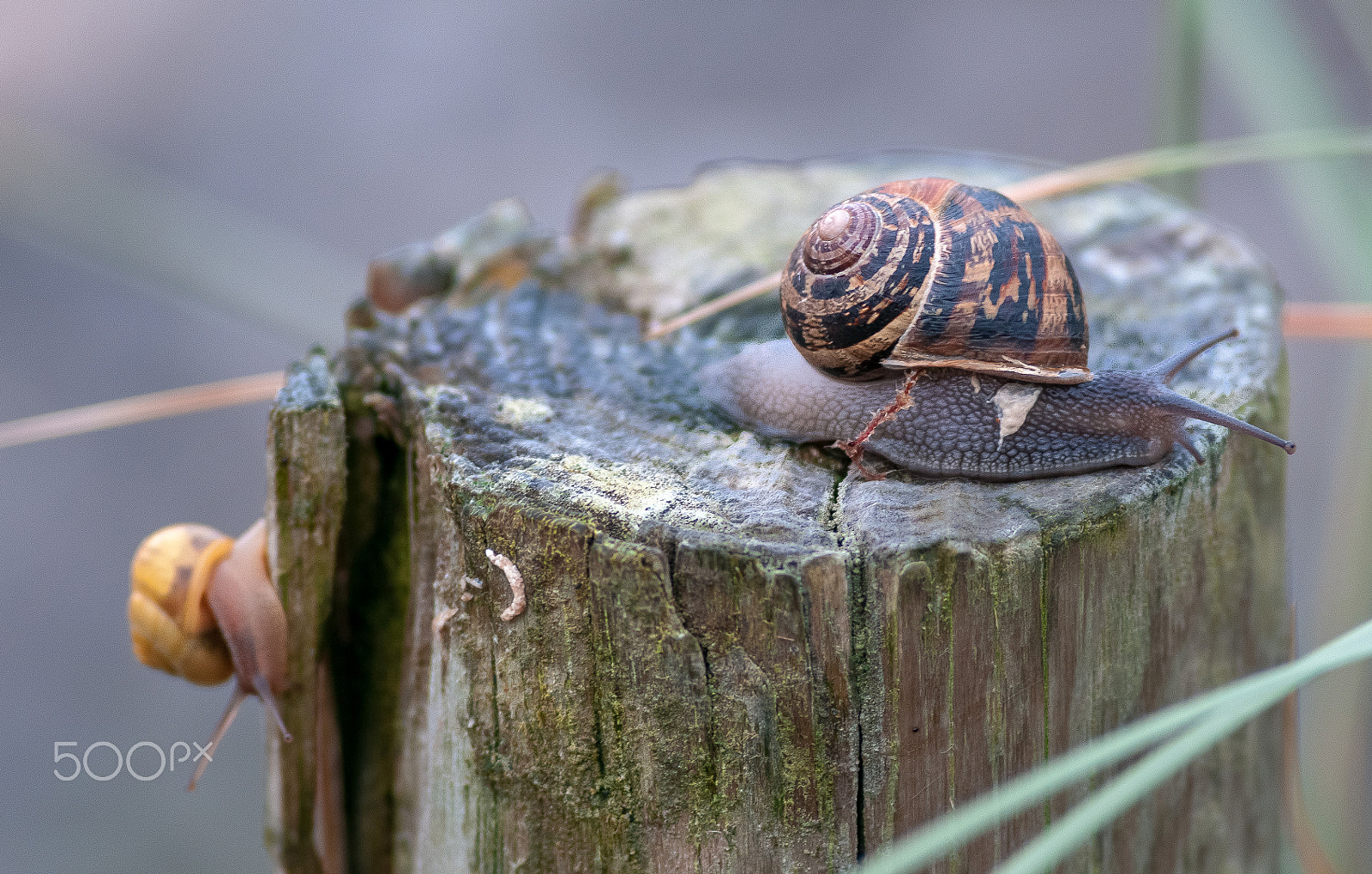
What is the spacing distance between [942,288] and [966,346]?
10 centimetres

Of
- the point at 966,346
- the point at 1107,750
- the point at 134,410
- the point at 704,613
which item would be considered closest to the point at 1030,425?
the point at 966,346

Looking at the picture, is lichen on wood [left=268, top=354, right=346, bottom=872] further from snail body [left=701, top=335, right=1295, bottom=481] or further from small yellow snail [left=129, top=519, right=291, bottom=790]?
snail body [left=701, top=335, right=1295, bottom=481]

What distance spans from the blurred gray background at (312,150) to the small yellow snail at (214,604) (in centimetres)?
224

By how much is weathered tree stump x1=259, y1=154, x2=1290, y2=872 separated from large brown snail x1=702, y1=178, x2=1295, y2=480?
0.19 ft

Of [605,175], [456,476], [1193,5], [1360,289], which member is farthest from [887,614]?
[605,175]

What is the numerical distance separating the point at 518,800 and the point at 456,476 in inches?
20.1

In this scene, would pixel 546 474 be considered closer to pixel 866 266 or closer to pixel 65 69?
pixel 866 266

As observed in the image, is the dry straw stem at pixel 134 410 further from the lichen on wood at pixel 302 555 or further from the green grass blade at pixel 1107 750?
the green grass blade at pixel 1107 750

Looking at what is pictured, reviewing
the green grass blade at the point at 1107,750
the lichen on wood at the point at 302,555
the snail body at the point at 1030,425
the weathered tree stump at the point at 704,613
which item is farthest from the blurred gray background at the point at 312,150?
the green grass blade at the point at 1107,750

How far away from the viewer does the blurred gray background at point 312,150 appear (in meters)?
3.96

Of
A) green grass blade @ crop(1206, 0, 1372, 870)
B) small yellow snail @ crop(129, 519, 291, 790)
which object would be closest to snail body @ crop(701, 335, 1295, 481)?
green grass blade @ crop(1206, 0, 1372, 870)

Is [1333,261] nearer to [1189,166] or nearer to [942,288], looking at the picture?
[1189,166]

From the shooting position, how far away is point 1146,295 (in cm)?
220

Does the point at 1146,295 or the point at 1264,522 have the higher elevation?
the point at 1146,295
